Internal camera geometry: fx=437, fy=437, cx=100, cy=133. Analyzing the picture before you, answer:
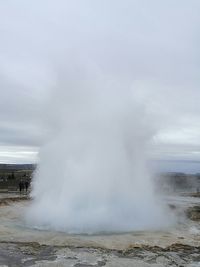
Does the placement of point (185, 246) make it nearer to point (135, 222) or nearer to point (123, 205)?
point (135, 222)

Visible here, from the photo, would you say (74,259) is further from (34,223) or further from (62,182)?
(62,182)

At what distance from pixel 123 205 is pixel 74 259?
7.31m

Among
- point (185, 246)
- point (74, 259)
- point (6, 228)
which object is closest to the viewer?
point (74, 259)

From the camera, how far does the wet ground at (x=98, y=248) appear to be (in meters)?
10.7

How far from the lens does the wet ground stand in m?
10.7

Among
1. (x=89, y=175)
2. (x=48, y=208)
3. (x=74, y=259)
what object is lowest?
(x=74, y=259)

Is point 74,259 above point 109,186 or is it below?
below

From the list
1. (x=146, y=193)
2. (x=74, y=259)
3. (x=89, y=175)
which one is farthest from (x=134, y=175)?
(x=74, y=259)

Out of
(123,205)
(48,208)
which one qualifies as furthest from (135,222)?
(48,208)

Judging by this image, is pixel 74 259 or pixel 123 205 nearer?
pixel 74 259

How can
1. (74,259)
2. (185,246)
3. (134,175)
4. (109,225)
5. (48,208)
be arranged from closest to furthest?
1. (74,259)
2. (185,246)
3. (109,225)
4. (48,208)
5. (134,175)

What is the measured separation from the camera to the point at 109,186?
18.3 m

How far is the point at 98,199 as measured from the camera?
58.2 feet

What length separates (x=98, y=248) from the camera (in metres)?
12.2
